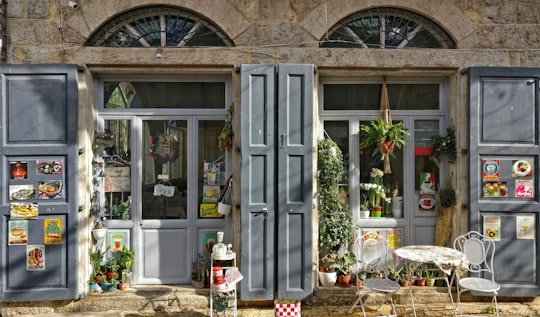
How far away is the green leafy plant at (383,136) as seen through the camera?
17.5 ft

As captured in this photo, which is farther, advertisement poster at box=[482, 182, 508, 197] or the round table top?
advertisement poster at box=[482, 182, 508, 197]

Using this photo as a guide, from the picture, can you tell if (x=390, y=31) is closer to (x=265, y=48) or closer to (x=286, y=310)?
(x=265, y=48)

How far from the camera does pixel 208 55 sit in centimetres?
512

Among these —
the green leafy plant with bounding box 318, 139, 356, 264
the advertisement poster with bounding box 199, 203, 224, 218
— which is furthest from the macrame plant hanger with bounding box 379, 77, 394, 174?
the advertisement poster with bounding box 199, 203, 224, 218

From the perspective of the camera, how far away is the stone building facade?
5078 millimetres

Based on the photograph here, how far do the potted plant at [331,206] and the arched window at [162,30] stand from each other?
1932 millimetres

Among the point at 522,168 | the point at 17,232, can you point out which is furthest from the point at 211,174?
the point at 522,168

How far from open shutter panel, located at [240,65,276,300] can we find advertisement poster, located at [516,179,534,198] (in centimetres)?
315

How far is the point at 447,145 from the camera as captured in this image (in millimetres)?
5344

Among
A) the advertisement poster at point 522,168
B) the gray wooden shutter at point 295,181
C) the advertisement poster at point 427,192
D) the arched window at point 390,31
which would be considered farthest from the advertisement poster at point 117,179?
the advertisement poster at point 522,168

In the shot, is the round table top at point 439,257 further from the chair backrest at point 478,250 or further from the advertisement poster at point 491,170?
the advertisement poster at point 491,170

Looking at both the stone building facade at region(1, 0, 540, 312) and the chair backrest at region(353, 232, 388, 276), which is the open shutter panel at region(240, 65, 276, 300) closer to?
the stone building facade at region(1, 0, 540, 312)

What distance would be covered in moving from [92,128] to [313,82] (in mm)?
2972

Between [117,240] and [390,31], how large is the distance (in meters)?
4.64
